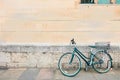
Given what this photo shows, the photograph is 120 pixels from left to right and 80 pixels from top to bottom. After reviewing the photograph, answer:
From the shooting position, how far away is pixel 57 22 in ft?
47.7

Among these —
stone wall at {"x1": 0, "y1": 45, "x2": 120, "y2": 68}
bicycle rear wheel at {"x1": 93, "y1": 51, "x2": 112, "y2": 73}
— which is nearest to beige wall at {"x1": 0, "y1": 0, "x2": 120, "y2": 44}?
stone wall at {"x1": 0, "y1": 45, "x2": 120, "y2": 68}

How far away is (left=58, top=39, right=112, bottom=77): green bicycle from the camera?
37.5ft

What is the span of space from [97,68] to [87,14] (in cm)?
351

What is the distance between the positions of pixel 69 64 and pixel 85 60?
20.9 inches

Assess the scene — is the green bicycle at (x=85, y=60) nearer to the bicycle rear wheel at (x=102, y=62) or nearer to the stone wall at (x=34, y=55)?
the bicycle rear wheel at (x=102, y=62)

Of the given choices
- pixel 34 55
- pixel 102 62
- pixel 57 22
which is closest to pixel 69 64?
pixel 102 62

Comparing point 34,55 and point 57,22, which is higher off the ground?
point 57,22

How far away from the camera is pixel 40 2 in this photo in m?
14.5

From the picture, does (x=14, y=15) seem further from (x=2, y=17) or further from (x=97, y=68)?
(x=97, y=68)

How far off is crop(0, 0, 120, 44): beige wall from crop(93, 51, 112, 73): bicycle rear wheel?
2.86 meters

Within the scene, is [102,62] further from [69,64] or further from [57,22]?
[57,22]

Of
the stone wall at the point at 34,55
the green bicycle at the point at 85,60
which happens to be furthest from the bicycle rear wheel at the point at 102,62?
the stone wall at the point at 34,55

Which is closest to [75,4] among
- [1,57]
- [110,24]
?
[110,24]

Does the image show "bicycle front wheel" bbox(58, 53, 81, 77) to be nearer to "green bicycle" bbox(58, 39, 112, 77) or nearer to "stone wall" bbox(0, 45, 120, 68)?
"green bicycle" bbox(58, 39, 112, 77)
